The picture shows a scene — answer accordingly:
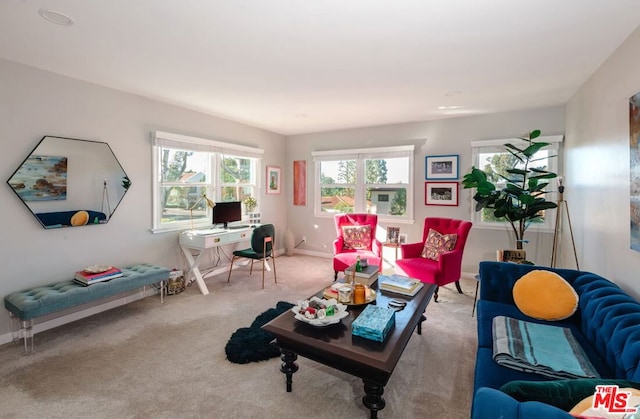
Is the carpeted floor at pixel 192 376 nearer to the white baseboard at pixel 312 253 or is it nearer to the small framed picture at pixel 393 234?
the small framed picture at pixel 393 234

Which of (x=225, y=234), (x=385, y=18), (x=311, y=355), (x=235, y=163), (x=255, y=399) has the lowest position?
(x=255, y=399)

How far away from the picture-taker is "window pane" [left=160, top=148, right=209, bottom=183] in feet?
13.1

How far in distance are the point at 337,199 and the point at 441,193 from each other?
1.84m

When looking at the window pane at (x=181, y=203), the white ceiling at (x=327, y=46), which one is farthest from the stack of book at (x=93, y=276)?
the white ceiling at (x=327, y=46)

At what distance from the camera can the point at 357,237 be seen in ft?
14.3

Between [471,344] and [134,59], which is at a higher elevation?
[134,59]

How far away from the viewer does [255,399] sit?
6.23 feet

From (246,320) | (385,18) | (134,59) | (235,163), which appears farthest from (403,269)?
(134,59)

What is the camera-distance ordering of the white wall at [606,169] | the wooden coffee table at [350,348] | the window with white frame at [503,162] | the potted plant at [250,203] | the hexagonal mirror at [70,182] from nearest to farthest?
the wooden coffee table at [350,348], the white wall at [606,169], the hexagonal mirror at [70,182], the window with white frame at [503,162], the potted plant at [250,203]

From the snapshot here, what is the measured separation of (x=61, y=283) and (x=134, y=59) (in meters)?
2.19

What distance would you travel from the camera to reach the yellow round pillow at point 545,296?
1954 millimetres

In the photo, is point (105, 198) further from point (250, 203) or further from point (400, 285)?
point (400, 285)

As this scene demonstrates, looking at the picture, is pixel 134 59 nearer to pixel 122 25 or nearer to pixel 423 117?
pixel 122 25

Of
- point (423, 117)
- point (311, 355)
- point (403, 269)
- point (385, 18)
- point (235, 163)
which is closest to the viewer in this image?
point (311, 355)
